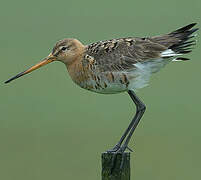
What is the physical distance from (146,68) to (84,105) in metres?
7.43

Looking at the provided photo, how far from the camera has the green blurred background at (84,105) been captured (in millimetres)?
14797

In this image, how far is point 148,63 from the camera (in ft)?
36.2

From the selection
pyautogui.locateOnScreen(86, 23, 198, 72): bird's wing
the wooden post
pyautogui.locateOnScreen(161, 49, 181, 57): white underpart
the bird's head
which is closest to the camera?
the wooden post

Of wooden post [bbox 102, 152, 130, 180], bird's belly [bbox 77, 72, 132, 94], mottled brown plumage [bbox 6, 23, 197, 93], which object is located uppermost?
mottled brown plumage [bbox 6, 23, 197, 93]

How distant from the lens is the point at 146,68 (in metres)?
11.0

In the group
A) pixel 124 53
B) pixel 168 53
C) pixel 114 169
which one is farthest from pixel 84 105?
pixel 114 169

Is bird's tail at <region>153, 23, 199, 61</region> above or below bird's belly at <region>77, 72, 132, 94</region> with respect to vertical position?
above

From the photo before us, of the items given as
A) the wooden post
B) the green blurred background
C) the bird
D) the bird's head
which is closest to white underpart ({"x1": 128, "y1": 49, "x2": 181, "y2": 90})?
the bird

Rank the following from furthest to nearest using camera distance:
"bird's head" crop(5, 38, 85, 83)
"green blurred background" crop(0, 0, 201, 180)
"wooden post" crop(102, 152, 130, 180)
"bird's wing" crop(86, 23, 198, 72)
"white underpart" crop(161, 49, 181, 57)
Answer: "green blurred background" crop(0, 0, 201, 180) < "bird's head" crop(5, 38, 85, 83) < "bird's wing" crop(86, 23, 198, 72) < "white underpart" crop(161, 49, 181, 57) < "wooden post" crop(102, 152, 130, 180)

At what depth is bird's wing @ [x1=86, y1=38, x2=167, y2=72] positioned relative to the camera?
36.1ft

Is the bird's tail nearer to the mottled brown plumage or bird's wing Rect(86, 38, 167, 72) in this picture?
the mottled brown plumage

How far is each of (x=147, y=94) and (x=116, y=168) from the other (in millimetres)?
9441

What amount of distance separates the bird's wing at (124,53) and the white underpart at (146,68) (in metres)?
0.07

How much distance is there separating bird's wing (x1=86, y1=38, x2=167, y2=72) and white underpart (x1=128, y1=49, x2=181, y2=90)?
0.07 meters
